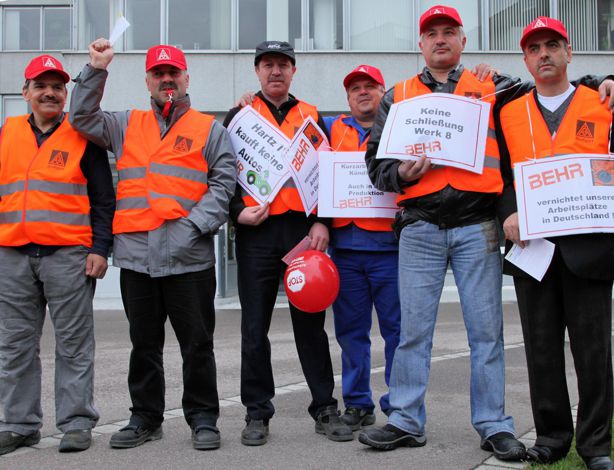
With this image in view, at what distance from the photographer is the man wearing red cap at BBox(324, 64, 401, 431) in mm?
5148

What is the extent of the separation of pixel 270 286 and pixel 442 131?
1489 millimetres

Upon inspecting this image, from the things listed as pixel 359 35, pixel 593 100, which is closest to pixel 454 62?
pixel 593 100

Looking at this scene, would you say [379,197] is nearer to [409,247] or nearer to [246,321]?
[409,247]

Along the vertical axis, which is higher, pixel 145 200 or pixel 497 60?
pixel 497 60

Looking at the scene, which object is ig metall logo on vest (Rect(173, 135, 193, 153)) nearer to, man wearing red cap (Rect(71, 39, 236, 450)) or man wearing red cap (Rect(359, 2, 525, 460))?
man wearing red cap (Rect(71, 39, 236, 450))

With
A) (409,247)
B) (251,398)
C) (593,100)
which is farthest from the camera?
(251,398)

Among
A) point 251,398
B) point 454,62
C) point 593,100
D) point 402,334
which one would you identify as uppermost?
point 454,62

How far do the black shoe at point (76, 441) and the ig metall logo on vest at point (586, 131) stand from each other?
337cm

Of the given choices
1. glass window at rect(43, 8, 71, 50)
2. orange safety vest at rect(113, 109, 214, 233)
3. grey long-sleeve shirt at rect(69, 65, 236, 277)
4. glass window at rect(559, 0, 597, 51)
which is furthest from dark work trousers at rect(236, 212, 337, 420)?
glass window at rect(43, 8, 71, 50)

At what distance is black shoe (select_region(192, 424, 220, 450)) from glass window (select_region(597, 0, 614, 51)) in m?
16.4

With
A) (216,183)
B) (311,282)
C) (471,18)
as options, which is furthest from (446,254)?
(471,18)

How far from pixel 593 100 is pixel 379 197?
1566mm

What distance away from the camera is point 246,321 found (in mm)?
4984

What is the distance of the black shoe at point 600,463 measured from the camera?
3.90m
